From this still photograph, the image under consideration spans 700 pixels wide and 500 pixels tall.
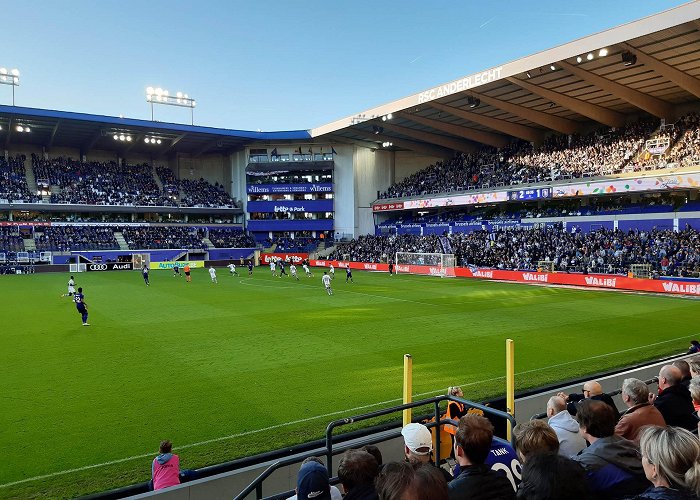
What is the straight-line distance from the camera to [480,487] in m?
3.21

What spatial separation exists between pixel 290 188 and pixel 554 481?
2687 inches

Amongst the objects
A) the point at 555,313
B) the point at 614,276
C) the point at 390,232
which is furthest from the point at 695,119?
the point at 390,232

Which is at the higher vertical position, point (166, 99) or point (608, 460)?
point (166, 99)

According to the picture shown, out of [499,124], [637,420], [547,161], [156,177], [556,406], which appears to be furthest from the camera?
[156,177]

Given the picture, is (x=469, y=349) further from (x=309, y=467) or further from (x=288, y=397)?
(x=309, y=467)

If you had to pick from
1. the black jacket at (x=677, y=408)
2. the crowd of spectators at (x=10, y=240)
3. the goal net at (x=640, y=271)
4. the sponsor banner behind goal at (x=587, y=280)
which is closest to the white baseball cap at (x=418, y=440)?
the black jacket at (x=677, y=408)

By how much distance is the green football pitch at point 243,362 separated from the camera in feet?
27.5

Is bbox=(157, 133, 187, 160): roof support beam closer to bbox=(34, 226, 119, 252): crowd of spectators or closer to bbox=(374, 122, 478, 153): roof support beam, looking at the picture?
bbox=(34, 226, 119, 252): crowd of spectators

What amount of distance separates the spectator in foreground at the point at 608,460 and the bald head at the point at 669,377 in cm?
255

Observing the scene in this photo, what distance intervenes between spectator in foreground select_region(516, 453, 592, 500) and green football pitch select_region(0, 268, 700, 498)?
236 inches

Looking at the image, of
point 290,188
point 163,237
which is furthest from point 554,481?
point 290,188

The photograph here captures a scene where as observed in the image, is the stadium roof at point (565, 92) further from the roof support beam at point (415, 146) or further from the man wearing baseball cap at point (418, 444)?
the man wearing baseball cap at point (418, 444)

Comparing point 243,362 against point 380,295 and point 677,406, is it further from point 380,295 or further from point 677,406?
point 380,295

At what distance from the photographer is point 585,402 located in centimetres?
427
